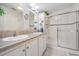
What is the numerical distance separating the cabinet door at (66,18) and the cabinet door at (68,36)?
0.07 m

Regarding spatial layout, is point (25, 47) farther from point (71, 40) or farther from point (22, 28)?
point (71, 40)

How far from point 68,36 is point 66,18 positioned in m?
0.27

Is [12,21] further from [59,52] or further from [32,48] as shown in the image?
[59,52]

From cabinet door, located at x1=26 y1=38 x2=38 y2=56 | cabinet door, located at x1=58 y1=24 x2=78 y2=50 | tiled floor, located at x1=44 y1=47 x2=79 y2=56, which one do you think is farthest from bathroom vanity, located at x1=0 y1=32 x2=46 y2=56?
cabinet door, located at x1=58 y1=24 x2=78 y2=50

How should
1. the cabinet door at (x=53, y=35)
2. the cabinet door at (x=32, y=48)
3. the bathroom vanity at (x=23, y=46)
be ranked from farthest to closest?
the cabinet door at (x=53, y=35) → the cabinet door at (x=32, y=48) → the bathroom vanity at (x=23, y=46)

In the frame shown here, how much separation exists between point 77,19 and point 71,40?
1.03 ft

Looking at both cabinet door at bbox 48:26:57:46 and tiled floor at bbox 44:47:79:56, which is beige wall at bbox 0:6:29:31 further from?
tiled floor at bbox 44:47:79:56

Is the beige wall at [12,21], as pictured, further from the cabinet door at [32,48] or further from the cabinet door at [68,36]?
the cabinet door at [68,36]

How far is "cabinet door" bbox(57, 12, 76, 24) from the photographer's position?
1283 mm

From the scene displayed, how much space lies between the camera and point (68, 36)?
1.31 meters

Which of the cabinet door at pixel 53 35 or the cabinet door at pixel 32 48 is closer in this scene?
the cabinet door at pixel 32 48

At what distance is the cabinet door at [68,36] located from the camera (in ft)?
4.22

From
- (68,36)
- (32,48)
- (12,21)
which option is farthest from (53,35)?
(12,21)

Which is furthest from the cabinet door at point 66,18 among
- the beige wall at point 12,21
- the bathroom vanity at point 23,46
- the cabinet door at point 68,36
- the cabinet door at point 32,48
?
the beige wall at point 12,21
